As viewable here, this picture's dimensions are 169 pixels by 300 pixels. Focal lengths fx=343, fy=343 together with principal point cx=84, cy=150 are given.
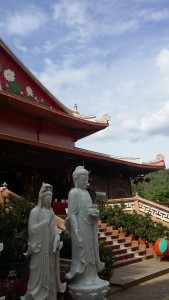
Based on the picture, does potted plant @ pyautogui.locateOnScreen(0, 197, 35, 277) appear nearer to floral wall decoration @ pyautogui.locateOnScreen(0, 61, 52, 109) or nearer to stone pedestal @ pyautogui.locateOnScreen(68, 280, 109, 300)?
stone pedestal @ pyautogui.locateOnScreen(68, 280, 109, 300)

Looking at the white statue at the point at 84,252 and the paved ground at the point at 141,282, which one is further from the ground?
the white statue at the point at 84,252

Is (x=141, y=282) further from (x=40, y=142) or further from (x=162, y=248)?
(x=40, y=142)

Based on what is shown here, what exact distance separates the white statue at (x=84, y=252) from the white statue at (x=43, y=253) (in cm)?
41

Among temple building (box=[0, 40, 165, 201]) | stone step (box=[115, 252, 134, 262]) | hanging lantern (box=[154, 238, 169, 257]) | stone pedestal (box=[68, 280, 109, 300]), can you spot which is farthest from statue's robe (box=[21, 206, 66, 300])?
temple building (box=[0, 40, 165, 201])

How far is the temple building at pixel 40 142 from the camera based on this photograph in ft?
43.3

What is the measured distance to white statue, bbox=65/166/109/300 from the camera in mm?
5098

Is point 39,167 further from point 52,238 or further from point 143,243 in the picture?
point 52,238

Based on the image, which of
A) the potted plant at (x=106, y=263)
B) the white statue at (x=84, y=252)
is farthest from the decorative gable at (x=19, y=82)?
the white statue at (x=84, y=252)

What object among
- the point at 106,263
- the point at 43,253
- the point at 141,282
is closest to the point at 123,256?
the point at 141,282

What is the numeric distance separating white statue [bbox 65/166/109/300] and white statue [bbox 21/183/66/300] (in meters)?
0.41

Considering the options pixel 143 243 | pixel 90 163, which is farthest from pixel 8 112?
pixel 143 243

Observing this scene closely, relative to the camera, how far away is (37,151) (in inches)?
533

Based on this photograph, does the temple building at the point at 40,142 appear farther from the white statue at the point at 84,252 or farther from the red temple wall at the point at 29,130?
the white statue at the point at 84,252

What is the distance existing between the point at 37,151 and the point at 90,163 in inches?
130
